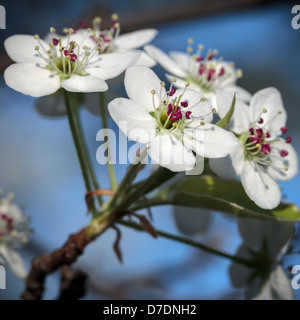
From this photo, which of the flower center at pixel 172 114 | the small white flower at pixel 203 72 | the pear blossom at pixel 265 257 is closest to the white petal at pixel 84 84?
the flower center at pixel 172 114

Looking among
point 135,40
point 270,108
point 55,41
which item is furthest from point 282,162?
point 55,41

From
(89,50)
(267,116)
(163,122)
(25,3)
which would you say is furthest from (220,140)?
(25,3)

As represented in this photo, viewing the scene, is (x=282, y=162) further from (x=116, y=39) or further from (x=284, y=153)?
(x=116, y=39)

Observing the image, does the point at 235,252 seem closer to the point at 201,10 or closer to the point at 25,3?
the point at 201,10

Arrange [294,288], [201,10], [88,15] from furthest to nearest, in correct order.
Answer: [88,15] → [201,10] → [294,288]

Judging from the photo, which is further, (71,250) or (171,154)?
(71,250)

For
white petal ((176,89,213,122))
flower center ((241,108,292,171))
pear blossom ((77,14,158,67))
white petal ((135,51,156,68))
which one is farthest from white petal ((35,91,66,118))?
flower center ((241,108,292,171))

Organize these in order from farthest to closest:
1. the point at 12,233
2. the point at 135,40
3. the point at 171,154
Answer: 1. the point at 12,233
2. the point at 135,40
3. the point at 171,154
